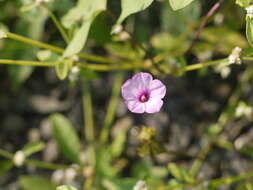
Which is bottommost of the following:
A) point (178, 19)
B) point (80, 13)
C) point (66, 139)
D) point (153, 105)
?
point (153, 105)

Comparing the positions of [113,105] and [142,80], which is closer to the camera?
[142,80]

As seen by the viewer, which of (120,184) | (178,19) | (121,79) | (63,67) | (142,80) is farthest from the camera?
(121,79)

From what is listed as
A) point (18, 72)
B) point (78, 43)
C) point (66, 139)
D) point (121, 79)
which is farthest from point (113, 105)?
point (78, 43)

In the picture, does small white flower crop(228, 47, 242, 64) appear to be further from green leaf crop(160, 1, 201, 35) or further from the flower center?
green leaf crop(160, 1, 201, 35)

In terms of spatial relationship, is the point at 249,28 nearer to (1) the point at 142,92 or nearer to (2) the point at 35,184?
(1) the point at 142,92

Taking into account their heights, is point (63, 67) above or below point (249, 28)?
above

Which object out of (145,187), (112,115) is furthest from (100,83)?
(145,187)

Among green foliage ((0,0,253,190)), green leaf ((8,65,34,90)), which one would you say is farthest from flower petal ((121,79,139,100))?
green leaf ((8,65,34,90))

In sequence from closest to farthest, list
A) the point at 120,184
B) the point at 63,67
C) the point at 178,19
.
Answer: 1. the point at 63,67
2. the point at 120,184
3. the point at 178,19
